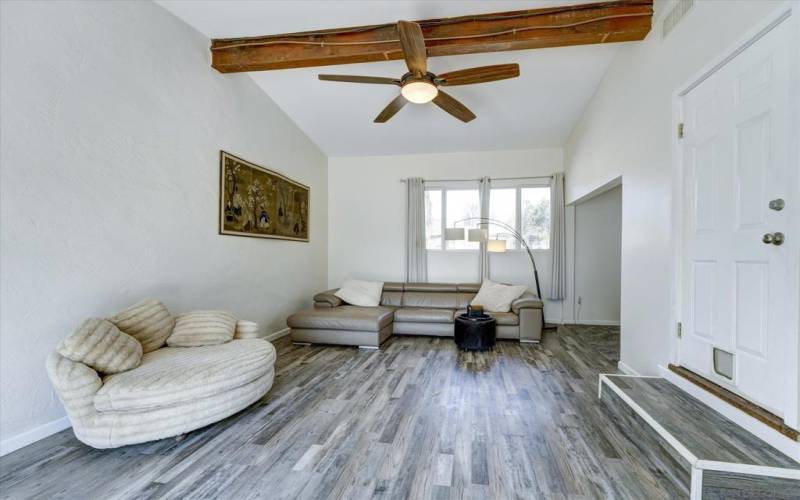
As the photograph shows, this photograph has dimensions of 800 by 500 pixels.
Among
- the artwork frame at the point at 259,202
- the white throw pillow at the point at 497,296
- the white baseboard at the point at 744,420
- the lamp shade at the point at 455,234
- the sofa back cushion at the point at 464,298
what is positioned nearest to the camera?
the white baseboard at the point at 744,420

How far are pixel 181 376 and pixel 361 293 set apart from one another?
333 cm

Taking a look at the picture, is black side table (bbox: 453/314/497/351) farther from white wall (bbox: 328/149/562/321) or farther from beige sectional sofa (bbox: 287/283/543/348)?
white wall (bbox: 328/149/562/321)

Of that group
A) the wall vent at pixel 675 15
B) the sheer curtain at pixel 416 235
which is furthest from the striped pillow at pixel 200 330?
the wall vent at pixel 675 15

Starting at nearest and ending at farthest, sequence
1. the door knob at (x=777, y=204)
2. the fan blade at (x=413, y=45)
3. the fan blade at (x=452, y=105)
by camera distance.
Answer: the door knob at (x=777, y=204) < the fan blade at (x=413, y=45) < the fan blade at (x=452, y=105)

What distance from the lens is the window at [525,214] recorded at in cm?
582

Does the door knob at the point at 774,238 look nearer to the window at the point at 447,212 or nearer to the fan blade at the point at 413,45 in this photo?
the fan blade at the point at 413,45

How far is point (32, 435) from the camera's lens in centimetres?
213

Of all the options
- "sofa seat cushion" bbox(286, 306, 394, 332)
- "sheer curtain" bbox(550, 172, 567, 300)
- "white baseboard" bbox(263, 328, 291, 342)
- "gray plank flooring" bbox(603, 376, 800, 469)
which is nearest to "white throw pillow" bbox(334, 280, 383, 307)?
"sofa seat cushion" bbox(286, 306, 394, 332)

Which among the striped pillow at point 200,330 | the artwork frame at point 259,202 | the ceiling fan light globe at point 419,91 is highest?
the ceiling fan light globe at point 419,91

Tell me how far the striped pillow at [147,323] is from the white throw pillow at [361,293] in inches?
107

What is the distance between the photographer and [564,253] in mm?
5605

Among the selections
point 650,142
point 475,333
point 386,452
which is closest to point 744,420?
point 386,452

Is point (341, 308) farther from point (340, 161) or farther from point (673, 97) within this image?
point (673, 97)

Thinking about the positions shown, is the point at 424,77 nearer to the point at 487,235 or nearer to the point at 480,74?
the point at 480,74
